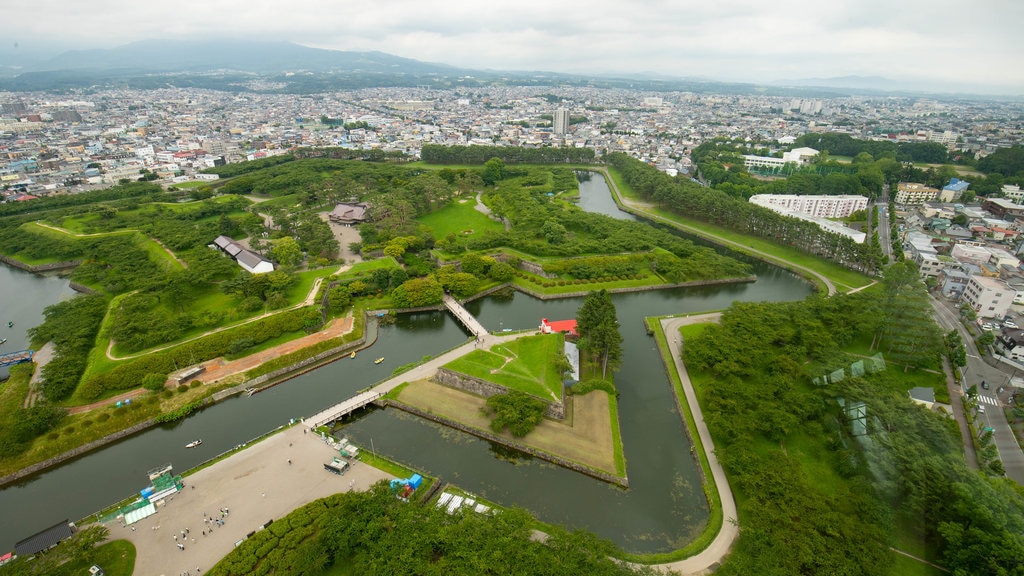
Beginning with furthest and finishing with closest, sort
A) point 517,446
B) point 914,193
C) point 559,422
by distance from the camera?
point 914,193, point 559,422, point 517,446

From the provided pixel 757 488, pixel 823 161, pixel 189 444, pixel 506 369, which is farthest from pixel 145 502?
pixel 823 161

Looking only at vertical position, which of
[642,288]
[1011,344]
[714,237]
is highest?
[714,237]

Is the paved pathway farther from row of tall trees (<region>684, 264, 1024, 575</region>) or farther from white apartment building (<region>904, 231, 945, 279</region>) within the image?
white apartment building (<region>904, 231, 945, 279</region>)

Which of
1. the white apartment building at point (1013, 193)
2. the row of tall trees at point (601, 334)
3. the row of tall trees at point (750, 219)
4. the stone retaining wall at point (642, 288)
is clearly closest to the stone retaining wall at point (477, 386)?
the row of tall trees at point (601, 334)

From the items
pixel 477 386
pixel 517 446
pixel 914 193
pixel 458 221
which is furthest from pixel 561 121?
pixel 517 446

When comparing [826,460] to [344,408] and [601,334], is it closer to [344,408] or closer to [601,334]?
[601,334]
